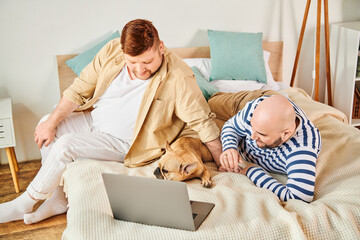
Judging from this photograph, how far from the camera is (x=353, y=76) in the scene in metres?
2.82

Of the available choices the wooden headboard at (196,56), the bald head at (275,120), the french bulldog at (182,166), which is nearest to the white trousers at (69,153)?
the french bulldog at (182,166)

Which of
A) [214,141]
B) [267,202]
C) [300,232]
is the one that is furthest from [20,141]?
[300,232]

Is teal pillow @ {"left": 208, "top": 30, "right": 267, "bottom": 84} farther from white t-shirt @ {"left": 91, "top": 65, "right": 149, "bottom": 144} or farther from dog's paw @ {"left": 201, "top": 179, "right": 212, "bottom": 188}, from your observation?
dog's paw @ {"left": 201, "top": 179, "right": 212, "bottom": 188}

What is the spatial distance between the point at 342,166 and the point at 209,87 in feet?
3.26

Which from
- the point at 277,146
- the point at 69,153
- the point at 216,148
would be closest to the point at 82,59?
the point at 69,153

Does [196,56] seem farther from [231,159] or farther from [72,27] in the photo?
[231,159]

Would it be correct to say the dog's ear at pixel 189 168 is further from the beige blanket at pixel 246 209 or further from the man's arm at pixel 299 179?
the man's arm at pixel 299 179

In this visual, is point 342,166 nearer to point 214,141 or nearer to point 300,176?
point 300,176

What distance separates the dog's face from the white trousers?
1.19 ft

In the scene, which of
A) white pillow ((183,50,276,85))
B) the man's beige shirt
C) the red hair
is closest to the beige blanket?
the man's beige shirt

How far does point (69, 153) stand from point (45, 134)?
247 mm

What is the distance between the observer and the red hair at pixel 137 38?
5.18ft

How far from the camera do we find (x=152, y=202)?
1.21 metres

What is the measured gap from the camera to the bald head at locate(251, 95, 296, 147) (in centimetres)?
136
